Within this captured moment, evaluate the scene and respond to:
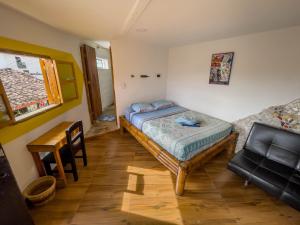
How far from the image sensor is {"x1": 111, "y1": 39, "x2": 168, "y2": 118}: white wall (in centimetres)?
321

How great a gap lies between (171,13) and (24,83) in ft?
6.89

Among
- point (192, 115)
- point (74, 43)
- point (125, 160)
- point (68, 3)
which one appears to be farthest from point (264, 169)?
point (74, 43)

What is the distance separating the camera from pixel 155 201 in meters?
1.70

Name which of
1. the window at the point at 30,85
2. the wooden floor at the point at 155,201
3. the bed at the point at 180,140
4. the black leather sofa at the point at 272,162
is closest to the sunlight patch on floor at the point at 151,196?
the wooden floor at the point at 155,201

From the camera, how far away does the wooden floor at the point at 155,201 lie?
149cm

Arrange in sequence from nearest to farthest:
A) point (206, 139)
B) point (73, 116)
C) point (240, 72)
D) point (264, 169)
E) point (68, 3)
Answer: point (68, 3) → point (264, 169) → point (206, 139) → point (240, 72) → point (73, 116)

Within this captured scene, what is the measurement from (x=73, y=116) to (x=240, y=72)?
10.9 feet

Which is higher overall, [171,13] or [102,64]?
[171,13]

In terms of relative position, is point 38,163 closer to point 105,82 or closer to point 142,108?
point 142,108

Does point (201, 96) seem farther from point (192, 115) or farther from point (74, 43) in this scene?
point (74, 43)

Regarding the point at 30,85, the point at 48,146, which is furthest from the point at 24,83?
the point at 48,146

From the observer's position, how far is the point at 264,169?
1726 millimetres

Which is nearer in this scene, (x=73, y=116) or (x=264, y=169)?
(x=264, y=169)

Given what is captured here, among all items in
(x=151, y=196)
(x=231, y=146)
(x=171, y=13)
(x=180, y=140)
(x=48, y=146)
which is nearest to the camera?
(x=171, y=13)
